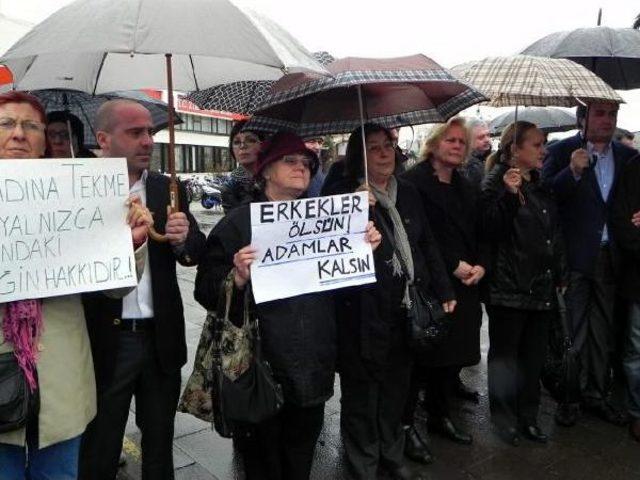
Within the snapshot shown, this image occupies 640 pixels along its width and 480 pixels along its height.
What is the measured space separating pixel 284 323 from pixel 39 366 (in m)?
0.97

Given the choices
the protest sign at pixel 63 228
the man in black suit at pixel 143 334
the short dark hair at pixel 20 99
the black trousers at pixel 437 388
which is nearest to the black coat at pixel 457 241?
the black trousers at pixel 437 388

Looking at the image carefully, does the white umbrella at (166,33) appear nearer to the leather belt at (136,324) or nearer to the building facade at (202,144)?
the leather belt at (136,324)

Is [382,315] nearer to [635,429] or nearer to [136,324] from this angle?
[136,324]

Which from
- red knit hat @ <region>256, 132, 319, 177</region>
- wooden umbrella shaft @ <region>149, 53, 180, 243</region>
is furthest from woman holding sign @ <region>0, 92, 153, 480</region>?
red knit hat @ <region>256, 132, 319, 177</region>

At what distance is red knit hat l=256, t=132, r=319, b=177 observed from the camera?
2.50 metres

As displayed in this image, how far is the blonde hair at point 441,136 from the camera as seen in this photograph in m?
3.41

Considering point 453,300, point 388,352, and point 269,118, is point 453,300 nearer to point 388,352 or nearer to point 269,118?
point 388,352

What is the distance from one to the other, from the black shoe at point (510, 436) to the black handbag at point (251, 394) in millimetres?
1933

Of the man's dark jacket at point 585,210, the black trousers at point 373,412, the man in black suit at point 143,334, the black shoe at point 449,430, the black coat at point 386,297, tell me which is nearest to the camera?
the man in black suit at point 143,334

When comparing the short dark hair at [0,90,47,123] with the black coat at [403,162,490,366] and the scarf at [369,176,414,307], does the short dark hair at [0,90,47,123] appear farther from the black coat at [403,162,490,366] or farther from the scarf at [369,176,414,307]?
the black coat at [403,162,490,366]

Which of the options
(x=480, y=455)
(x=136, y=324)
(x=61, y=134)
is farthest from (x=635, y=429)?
(x=61, y=134)

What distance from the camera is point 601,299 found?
3824 mm

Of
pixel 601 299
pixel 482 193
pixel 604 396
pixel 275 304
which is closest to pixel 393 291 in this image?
pixel 275 304

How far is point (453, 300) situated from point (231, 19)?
6.50ft
